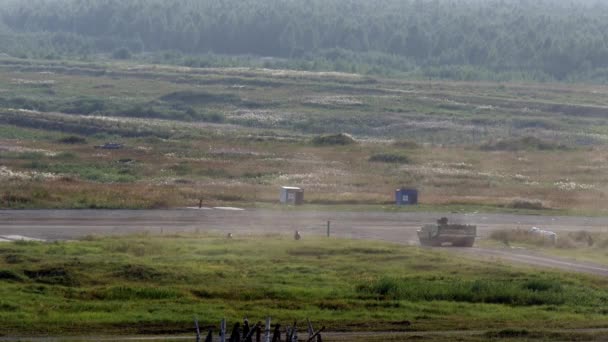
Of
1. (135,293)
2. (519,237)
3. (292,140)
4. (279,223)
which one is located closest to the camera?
(135,293)

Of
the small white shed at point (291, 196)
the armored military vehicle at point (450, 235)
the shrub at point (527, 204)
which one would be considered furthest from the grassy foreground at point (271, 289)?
the shrub at point (527, 204)

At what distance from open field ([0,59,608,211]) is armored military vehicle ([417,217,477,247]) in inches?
698

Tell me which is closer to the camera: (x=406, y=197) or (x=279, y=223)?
(x=279, y=223)

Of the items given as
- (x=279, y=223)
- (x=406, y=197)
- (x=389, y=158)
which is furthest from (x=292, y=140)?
(x=279, y=223)

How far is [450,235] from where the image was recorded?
171 ft

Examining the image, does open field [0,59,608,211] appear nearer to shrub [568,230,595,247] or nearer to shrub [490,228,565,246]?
shrub [490,228,565,246]

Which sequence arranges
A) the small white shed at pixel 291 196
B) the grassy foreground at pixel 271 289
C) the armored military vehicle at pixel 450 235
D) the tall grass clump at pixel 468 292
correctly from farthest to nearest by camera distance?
the small white shed at pixel 291 196, the armored military vehicle at pixel 450 235, the tall grass clump at pixel 468 292, the grassy foreground at pixel 271 289

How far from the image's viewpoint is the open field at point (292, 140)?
75188 millimetres

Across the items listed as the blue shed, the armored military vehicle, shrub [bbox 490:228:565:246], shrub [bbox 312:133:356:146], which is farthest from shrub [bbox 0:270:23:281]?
shrub [bbox 312:133:356:146]

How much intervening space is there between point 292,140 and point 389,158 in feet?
64.0

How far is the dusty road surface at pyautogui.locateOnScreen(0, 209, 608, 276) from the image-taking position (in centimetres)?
5112

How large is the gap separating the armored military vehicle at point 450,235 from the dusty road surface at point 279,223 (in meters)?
1.27

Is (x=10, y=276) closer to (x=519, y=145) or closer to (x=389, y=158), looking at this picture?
(x=389, y=158)

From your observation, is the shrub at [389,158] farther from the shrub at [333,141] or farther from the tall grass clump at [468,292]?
→ the tall grass clump at [468,292]
